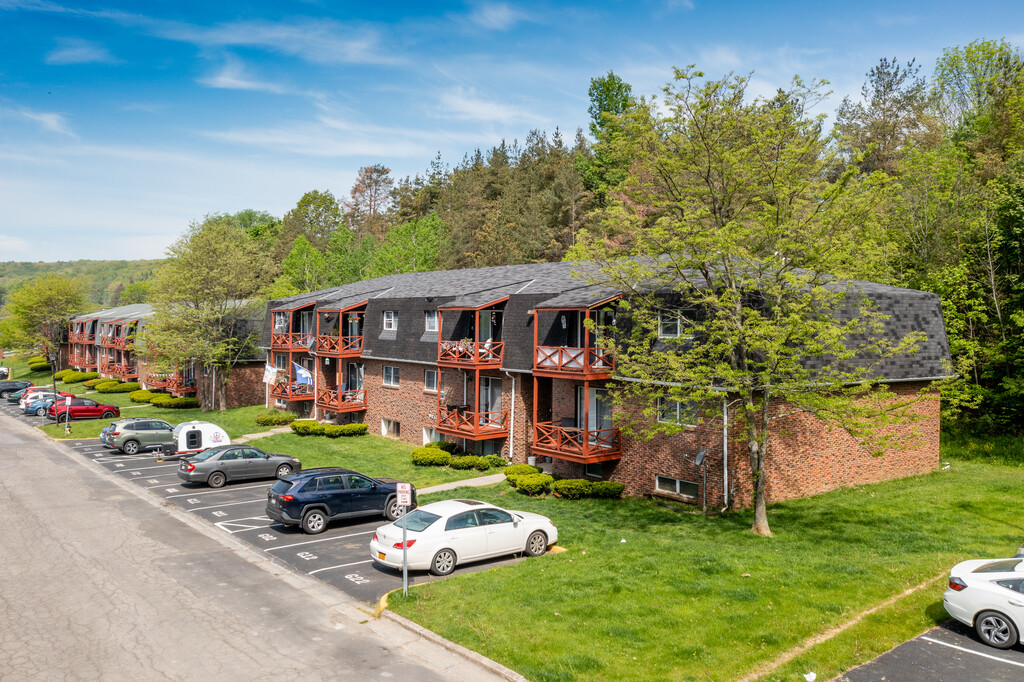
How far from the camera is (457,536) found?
16.3 metres

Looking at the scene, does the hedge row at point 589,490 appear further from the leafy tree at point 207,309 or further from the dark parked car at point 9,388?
the dark parked car at point 9,388

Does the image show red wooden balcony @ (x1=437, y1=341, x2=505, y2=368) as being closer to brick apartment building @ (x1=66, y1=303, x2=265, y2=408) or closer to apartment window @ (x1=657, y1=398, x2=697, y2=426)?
apartment window @ (x1=657, y1=398, x2=697, y2=426)

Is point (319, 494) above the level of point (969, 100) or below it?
below

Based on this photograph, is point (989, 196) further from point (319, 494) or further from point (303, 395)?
point (303, 395)

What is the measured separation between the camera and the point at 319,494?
2017 cm

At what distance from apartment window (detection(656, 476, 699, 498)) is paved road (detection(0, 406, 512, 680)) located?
39.3ft

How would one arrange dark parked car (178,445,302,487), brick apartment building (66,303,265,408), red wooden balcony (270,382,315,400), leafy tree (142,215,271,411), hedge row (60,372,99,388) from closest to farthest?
1. dark parked car (178,445,302,487)
2. red wooden balcony (270,382,315,400)
3. leafy tree (142,215,271,411)
4. brick apartment building (66,303,265,408)
5. hedge row (60,372,99,388)

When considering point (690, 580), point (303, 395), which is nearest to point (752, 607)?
point (690, 580)

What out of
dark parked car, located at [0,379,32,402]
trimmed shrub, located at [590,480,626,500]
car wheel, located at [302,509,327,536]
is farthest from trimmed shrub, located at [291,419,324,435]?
dark parked car, located at [0,379,32,402]

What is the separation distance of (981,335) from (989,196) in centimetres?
685

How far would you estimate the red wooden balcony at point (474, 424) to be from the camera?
93.8 ft

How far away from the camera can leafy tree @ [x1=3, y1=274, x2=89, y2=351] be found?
253 ft

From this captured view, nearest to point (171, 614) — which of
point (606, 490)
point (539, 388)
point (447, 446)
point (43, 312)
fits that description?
point (606, 490)

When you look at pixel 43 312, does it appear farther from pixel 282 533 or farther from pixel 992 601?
pixel 992 601
